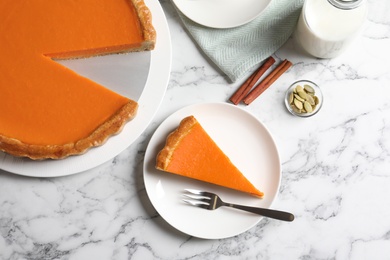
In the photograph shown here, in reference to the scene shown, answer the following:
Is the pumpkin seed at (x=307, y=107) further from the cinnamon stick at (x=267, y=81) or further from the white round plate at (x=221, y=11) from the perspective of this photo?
the white round plate at (x=221, y=11)

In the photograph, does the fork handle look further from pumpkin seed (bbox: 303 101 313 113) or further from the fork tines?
pumpkin seed (bbox: 303 101 313 113)

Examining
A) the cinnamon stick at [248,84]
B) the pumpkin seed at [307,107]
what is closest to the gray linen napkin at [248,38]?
the cinnamon stick at [248,84]

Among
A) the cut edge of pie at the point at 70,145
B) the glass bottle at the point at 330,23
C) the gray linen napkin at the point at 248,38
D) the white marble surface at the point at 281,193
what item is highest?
the glass bottle at the point at 330,23

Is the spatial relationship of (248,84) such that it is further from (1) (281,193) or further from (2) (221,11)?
(1) (281,193)

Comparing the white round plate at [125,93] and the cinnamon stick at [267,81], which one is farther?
the cinnamon stick at [267,81]

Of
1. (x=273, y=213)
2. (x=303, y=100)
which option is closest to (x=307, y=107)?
(x=303, y=100)

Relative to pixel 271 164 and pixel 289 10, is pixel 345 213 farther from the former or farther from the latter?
pixel 289 10
